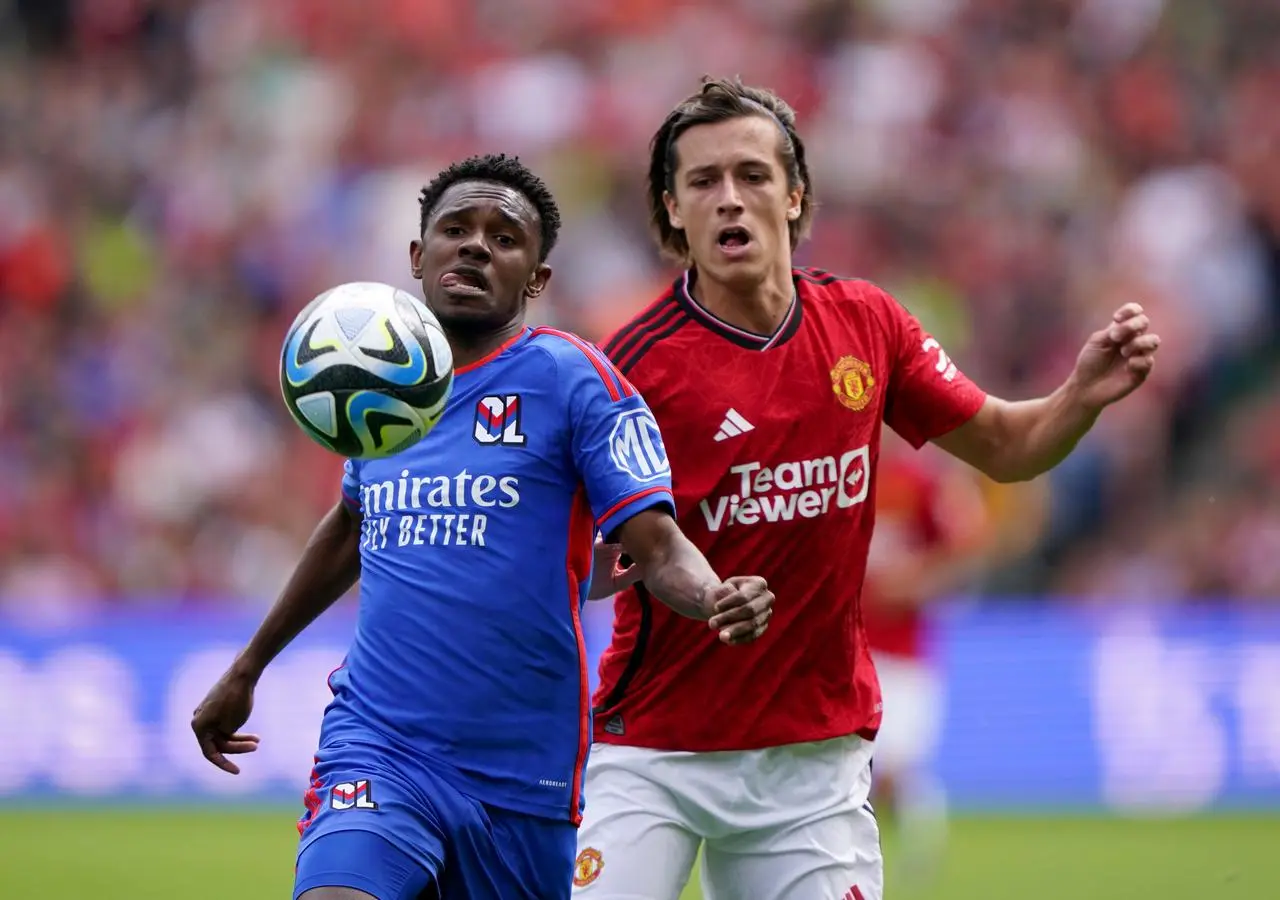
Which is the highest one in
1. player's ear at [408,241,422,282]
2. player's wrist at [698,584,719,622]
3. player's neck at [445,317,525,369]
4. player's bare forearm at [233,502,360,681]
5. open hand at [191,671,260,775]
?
player's ear at [408,241,422,282]

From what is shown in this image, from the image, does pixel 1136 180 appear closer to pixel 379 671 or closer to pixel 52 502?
pixel 52 502

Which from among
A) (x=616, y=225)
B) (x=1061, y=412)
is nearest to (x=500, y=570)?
(x=1061, y=412)

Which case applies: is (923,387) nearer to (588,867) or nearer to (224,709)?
(588,867)

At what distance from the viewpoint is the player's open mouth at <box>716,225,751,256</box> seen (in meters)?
5.68

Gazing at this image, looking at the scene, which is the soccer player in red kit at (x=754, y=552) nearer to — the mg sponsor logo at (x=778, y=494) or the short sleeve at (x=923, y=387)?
the mg sponsor logo at (x=778, y=494)

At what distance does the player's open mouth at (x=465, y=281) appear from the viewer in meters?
5.12

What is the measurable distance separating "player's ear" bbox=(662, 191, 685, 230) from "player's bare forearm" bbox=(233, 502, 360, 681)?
1.35 meters

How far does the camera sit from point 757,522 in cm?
554

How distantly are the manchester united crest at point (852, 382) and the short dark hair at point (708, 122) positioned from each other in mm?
550

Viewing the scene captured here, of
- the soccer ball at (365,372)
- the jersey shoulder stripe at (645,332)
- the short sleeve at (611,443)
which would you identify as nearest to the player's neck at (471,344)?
the short sleeve at (611,443)

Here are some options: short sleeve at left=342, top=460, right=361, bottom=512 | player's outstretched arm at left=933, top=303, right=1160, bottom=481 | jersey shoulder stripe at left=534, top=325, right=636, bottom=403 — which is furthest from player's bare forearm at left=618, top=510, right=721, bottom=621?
player's outstretched arm at left=933, top=303, right=1160, bottom=481

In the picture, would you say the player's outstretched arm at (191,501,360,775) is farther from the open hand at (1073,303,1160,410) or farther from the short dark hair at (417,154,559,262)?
the open hand at (1073,303,1160,410)

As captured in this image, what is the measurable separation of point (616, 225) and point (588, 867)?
1170cm

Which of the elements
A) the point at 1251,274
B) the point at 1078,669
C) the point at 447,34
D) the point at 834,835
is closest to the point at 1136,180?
the point at 1251,274
